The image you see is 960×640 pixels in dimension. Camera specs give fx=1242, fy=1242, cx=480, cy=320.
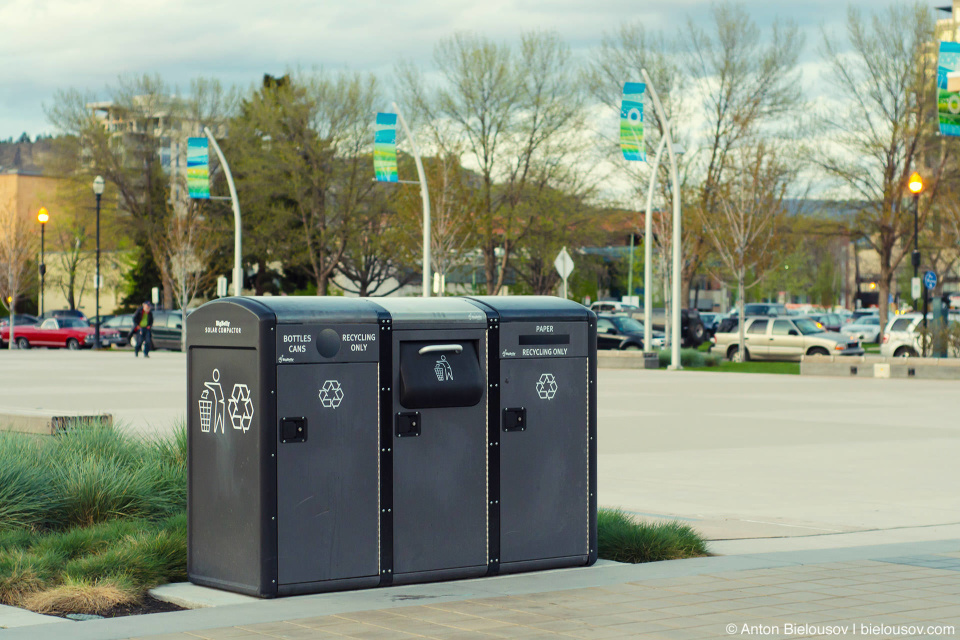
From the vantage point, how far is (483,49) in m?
56.3

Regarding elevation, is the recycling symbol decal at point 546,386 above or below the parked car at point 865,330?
above

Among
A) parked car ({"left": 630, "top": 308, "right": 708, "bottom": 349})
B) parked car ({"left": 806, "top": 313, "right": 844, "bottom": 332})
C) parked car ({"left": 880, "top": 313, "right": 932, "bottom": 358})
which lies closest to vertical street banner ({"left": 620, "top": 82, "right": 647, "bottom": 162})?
parked car ({"left": 880, "top": 313, "right": 932, "bottom": 358})

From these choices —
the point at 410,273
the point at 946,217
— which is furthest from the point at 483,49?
the point at 946,217

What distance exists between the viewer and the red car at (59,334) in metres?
55.6

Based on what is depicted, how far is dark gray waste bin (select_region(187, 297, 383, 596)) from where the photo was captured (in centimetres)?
638

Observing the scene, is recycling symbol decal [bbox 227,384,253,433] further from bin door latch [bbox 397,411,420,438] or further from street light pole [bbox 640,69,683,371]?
street light pole [bbox 640,69,683,371]

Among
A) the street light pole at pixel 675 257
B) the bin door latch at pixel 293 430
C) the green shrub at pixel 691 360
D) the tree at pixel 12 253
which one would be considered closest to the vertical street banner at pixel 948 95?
the street light pole at pixel 675 257

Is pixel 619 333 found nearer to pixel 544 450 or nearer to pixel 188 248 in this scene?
pixel 188 248

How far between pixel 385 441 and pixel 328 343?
638mm

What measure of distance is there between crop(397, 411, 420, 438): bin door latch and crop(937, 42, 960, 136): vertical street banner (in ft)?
62.5

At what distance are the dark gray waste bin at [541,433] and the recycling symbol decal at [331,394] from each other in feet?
3.11

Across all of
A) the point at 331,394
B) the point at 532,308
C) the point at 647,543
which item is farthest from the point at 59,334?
the point at 331,394

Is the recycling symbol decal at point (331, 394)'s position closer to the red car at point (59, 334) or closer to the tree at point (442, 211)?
the tree at point (442, 211)

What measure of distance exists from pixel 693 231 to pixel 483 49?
43.1 ft
